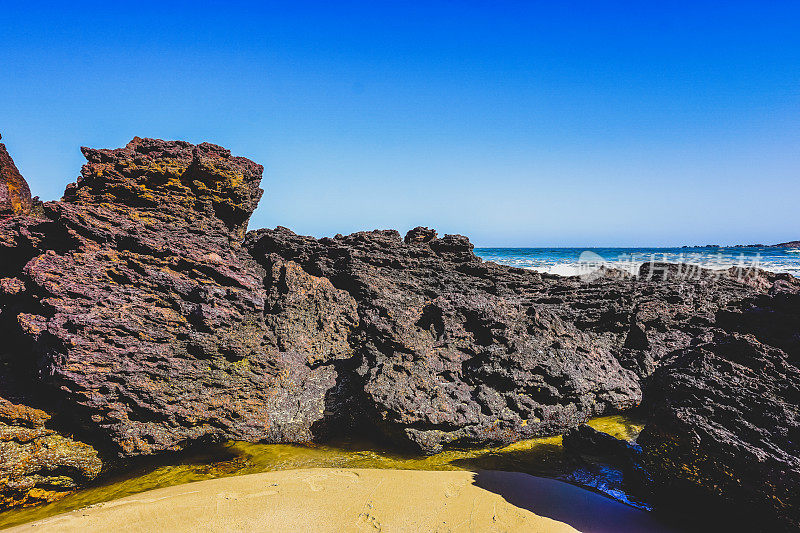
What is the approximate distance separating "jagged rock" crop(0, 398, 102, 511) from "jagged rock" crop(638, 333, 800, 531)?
5.20 metres

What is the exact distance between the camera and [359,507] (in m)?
3.36

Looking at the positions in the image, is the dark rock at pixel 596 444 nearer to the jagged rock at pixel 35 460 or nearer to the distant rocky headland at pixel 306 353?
the distant rocky headland at pixel 306 353

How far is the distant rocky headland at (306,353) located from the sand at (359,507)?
0.50 meters

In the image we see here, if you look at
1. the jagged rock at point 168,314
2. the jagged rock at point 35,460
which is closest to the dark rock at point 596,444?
the jagged rock at point 168,314

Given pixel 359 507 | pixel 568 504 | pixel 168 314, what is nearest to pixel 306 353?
pixel 168 314

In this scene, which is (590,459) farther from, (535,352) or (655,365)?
(655,365)

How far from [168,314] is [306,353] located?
1.55m

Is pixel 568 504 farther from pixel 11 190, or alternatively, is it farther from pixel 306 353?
pixel 11 190

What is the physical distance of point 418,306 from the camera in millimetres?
5344

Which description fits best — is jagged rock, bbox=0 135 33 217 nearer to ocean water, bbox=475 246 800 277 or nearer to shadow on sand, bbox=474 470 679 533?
shadow on sand, bbox=474 470 679 533

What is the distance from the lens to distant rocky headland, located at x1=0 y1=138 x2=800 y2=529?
133 inches

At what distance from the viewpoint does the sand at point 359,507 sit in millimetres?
3125

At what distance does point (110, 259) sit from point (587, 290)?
22.1 ft

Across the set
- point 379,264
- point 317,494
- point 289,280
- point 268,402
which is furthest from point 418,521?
point 379,264
